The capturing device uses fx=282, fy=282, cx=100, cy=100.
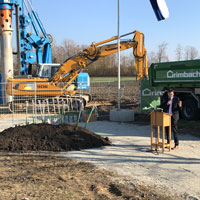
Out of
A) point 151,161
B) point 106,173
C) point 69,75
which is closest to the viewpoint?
point 106,173

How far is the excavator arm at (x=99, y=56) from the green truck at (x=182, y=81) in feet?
3.93

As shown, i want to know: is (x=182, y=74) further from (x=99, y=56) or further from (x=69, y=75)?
(x=69, y=75)

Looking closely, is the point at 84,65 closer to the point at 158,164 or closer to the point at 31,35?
the point at 31,35

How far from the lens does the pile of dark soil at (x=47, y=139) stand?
799 centimetres

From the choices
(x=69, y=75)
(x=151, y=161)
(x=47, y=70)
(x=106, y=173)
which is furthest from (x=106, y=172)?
(x=47, y=70)

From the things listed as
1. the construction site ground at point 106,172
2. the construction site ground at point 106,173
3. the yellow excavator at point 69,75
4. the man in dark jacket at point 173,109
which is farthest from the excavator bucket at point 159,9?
the construction site ground at point 106,173

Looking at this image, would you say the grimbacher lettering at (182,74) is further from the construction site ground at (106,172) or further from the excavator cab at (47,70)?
the excavator cab at (47,70)

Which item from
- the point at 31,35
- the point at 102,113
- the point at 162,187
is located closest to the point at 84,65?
the point at 102,113

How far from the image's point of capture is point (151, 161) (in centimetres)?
682

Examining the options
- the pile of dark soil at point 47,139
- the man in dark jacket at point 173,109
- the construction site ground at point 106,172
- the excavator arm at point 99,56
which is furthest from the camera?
the excavator arm at point 99,56

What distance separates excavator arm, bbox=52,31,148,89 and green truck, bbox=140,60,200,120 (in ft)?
3.93

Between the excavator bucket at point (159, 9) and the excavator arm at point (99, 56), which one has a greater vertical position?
the excavator bucket at point (159, 9)

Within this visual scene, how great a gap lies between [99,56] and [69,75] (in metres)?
2.22

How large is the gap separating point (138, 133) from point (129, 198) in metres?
5.82
